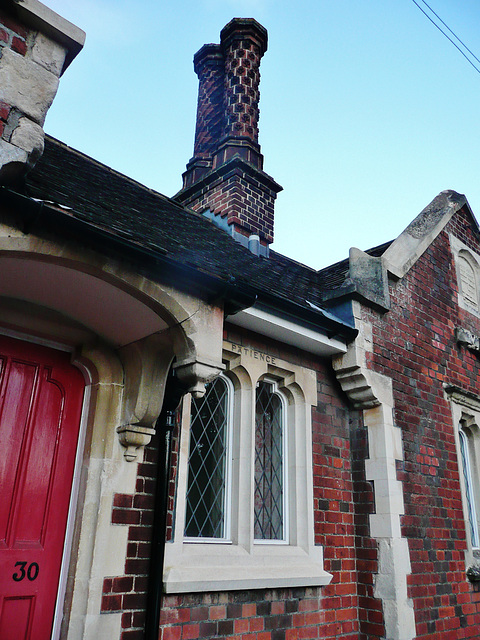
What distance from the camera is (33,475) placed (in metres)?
3.78

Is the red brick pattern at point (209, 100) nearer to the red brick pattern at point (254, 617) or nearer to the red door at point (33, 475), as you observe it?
the red door at point (33, 475)

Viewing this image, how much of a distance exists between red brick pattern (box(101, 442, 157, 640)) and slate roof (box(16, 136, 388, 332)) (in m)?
1.70

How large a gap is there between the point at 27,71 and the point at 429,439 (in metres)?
5.43

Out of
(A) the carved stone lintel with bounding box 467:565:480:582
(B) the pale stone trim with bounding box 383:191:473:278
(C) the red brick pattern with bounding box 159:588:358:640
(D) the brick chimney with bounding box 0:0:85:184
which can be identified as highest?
(B) the pale stone trim with bounding box 383:191:473:278

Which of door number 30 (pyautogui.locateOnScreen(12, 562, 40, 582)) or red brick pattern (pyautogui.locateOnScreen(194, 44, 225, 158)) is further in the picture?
red brick pattern (pyautogui.locateOnScreen(194, 44, 225, 158))

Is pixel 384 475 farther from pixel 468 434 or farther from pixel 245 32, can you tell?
pixel 245 32

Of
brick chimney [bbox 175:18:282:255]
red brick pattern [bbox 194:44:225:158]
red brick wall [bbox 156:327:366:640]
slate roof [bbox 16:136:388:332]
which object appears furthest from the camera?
red brick pattern [bbox 194:44:225:158]

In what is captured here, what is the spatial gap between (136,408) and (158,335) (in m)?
0.58

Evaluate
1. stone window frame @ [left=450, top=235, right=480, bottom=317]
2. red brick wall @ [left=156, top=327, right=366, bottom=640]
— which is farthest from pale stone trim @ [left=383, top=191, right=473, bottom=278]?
red brick wall @ [left=156, top=327, right=366, bottom=640]

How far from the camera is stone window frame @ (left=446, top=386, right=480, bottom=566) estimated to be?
6.45m

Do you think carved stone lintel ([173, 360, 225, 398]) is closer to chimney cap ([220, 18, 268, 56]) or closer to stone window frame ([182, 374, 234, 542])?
stone window frame ([182, 374, 234, 542])

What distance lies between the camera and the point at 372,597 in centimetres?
518

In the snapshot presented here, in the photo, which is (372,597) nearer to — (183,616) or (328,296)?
(183,616)

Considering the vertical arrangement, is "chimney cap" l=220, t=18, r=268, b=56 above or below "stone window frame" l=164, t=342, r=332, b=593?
above
